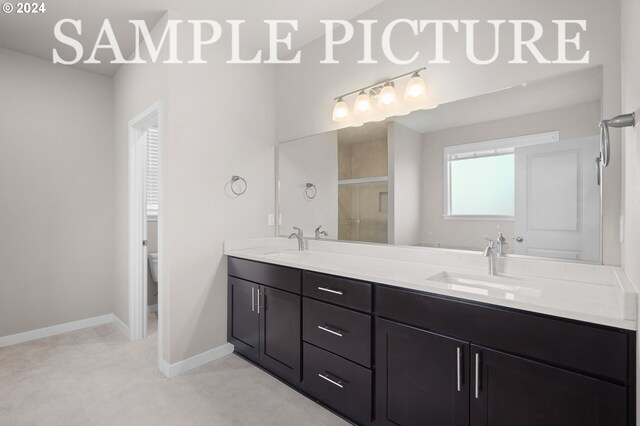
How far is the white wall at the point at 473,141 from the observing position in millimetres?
1551

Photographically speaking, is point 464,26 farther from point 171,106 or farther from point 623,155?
point 171,106

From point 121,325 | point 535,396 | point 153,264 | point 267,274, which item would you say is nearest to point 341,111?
point 267,274

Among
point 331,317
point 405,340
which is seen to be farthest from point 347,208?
point 405,340

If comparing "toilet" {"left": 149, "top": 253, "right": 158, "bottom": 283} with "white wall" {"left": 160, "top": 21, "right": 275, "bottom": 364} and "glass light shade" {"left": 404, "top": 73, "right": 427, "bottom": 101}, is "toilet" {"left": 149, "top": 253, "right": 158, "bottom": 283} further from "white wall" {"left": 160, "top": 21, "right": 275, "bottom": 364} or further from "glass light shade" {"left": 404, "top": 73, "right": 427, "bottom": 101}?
"glass light shade" {"left": 404, "top": 73, "right": 427, "bottom": 101}

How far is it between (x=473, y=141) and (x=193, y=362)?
2.58 m

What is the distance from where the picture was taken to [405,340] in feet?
5.05

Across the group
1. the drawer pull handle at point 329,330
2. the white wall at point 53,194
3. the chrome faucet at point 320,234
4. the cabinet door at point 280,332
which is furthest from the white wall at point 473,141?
the white wall at point 53,194

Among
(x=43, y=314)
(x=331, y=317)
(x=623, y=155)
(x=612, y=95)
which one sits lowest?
(x=43, y=314)

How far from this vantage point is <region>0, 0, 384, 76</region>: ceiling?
7.46ft

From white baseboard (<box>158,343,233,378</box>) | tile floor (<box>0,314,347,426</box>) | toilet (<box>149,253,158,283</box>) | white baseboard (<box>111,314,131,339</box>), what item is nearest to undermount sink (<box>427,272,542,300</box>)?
tile floor (<box>0,314,347,426</box>)

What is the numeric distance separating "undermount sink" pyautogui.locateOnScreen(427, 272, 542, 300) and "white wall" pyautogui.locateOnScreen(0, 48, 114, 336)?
352cm

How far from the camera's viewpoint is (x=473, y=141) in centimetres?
190

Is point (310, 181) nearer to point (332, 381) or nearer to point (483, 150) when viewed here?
point (483, 150)

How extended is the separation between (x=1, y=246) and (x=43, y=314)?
0.75 m
